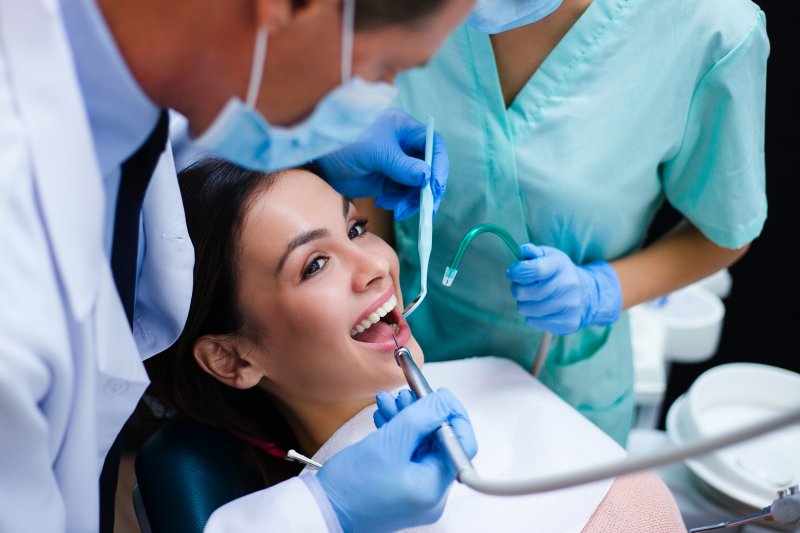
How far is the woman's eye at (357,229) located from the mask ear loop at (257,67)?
0.67m

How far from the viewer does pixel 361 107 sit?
807 millimetres

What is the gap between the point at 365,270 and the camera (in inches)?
52.5

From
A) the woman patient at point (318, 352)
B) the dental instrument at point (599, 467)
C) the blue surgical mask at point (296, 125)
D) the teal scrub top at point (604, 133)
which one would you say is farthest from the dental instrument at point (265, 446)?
the blue surgical mask at point (296, 125)

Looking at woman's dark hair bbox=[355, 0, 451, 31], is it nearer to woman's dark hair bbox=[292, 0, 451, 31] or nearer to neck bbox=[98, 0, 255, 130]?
woman's dark hair bbox=[292, 0, 451, 31]

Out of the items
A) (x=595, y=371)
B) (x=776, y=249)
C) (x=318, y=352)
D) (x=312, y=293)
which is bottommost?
(x=776, y=249)

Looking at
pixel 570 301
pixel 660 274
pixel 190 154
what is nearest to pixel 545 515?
pixel 570 301

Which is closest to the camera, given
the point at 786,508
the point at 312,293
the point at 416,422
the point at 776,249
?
the point at 416,422

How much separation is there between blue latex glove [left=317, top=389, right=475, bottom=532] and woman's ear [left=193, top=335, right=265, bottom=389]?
0.34 metres

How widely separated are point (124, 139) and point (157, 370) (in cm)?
72

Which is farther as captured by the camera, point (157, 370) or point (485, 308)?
point (485, 308)

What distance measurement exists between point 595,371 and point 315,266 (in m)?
0.68

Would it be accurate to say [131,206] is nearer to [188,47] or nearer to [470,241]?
[188,47]

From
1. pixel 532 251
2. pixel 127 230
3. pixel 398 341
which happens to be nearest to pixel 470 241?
pixel 532 251

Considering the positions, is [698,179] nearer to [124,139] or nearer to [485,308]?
[485,308]
